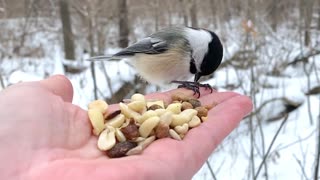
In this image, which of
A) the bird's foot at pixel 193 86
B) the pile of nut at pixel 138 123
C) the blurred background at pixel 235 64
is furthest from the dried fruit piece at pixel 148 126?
the blurred background at pixel 235 64

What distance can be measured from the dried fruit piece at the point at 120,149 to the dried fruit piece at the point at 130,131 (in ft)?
0.15

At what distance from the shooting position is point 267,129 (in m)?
2.40

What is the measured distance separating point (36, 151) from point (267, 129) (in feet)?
6.15

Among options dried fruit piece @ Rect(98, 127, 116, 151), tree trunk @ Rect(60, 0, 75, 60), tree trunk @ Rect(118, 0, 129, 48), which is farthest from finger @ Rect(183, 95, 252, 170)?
tree trunk @ Rect(60, 0, 75, 60)

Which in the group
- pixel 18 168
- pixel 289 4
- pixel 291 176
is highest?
pixel 289 4

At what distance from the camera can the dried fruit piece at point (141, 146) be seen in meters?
0.66

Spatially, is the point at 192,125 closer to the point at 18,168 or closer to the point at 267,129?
the point at 18,168

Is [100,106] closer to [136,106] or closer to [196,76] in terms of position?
[136,106]

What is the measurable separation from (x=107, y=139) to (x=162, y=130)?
0.09m

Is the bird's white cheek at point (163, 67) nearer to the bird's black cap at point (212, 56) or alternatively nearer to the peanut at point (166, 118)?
the bird's black cap at point (212, 56)

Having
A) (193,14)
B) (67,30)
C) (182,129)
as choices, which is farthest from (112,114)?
(67,30)

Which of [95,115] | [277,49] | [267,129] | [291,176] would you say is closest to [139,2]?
[277,49]

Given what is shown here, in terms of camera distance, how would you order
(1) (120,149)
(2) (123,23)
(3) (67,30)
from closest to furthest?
(1) (120,149) < (2) (123,23) < (3) (67,30)

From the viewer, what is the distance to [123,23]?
11.5 feet
